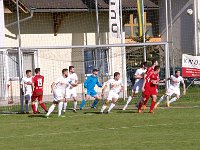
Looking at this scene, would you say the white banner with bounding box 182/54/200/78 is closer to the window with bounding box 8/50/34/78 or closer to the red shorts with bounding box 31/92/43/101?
the window with bounding box 8/50/34/78

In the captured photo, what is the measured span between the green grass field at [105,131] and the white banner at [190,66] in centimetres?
500

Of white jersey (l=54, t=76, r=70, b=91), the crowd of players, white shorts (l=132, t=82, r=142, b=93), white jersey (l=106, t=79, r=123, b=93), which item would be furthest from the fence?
white jersey (l=54, t=76, r=70, b=91)

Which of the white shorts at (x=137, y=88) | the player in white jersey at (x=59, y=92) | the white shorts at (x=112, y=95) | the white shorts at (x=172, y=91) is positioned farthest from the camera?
the white shorts at (x=172, y=91)

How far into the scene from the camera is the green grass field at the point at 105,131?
54.3 feet

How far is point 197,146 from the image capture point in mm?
15820

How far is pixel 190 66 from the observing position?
105 feet

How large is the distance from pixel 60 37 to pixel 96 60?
2719 millimetres

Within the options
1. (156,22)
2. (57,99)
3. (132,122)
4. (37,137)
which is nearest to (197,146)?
(37,137)

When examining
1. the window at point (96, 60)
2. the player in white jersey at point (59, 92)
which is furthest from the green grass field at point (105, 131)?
the window at point (96, 60)

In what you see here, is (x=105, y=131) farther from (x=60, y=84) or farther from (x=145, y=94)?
(x=145, y=94)

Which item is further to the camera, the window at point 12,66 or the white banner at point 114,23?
the white banner at point 114,23

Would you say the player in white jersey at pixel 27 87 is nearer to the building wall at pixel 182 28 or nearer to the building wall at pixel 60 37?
the building wall at pixel 60 37

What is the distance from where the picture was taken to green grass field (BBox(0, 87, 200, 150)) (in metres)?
16.6

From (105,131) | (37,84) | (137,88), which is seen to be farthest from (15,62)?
(105,131)
